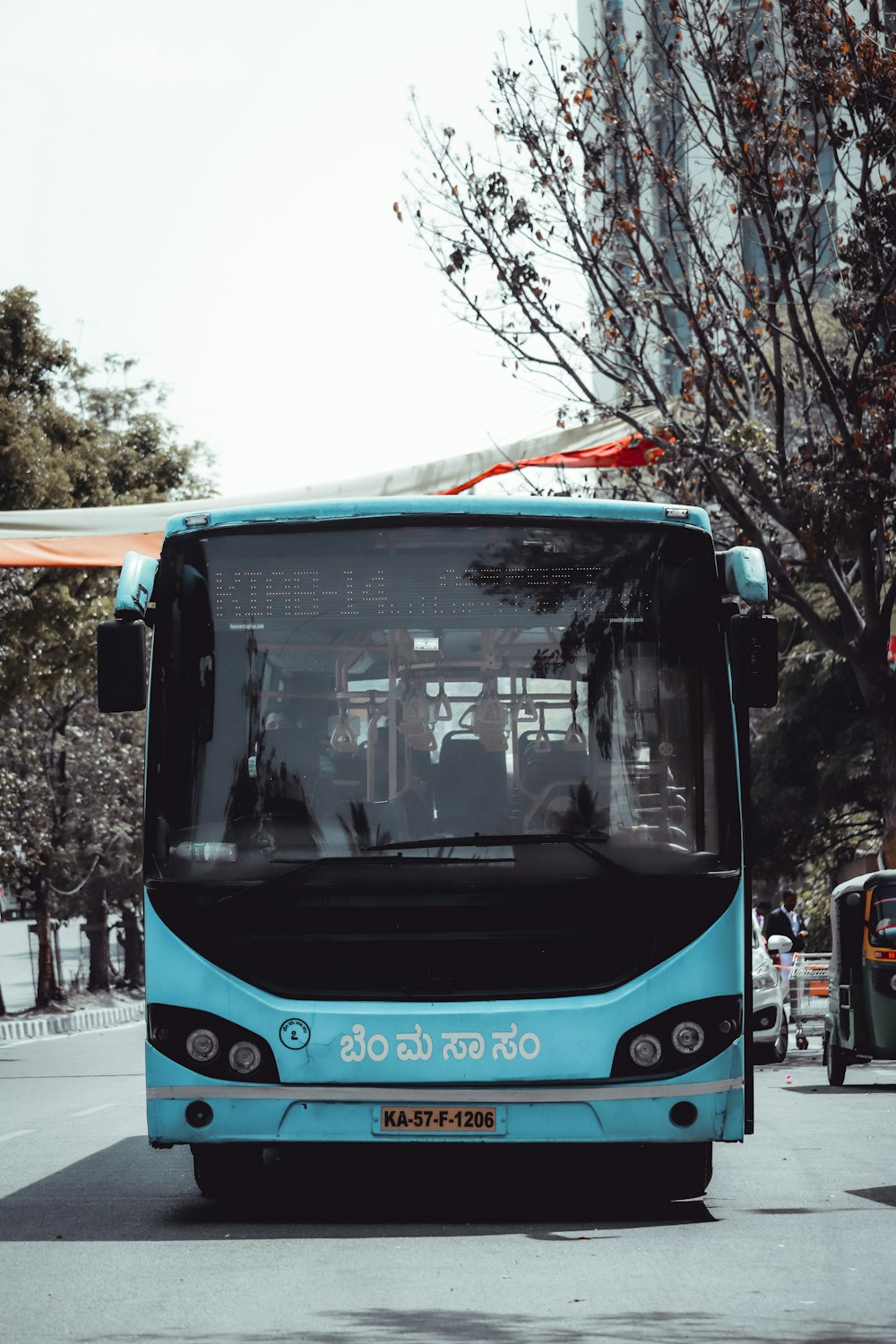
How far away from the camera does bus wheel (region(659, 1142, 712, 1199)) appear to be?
9.27 metres

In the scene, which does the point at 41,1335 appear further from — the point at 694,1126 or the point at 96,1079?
the point at 96,1079

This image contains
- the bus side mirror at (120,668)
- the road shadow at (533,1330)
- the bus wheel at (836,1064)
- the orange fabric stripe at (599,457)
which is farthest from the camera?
the orange fabric stripe at (599,457)

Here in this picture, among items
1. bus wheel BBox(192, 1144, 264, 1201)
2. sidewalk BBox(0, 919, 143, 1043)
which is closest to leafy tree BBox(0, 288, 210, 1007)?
sidewalk BBox(0, 919, 143, 1043)

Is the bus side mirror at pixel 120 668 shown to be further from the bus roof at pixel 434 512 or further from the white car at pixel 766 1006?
the white car at pixel 766 1006

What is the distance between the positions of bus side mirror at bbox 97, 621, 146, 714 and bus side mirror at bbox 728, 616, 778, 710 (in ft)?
8.39

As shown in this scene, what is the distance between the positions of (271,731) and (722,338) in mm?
13548

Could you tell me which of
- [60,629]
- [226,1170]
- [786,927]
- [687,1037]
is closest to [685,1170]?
[687,1037]

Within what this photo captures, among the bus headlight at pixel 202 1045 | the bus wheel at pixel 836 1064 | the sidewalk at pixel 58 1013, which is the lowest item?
the sidewalk at pixel 58 1013

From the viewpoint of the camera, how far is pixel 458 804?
8.55 m

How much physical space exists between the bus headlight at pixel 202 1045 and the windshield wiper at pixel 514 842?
1.01 metres

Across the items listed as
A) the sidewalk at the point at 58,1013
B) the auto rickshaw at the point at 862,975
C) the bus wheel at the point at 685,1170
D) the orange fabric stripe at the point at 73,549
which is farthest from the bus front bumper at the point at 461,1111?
the sidewalk at the point at 58,1013

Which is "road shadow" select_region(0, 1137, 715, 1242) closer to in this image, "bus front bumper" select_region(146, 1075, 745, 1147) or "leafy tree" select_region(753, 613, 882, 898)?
"bus front bumper" select_region(146, 1075, 745, 1147)

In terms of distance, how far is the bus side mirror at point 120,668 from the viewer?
28.3ft

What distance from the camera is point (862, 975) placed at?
14.4 metres
